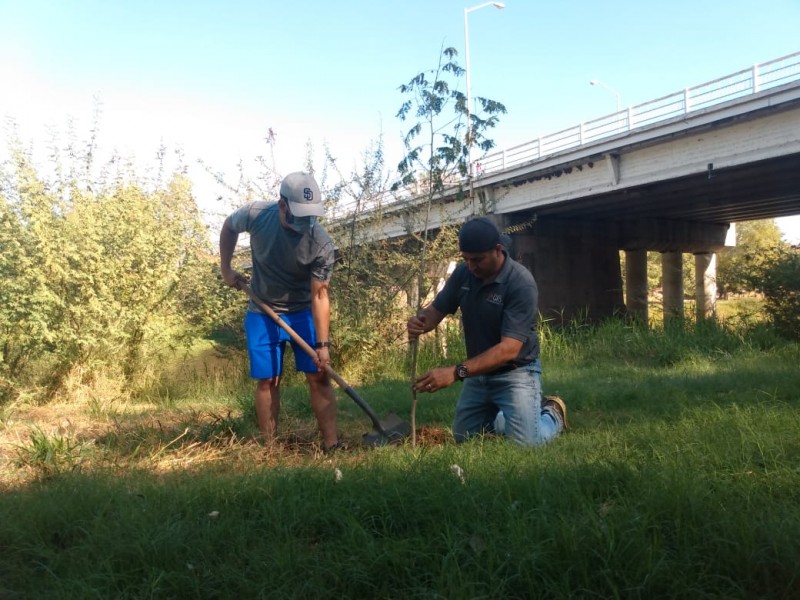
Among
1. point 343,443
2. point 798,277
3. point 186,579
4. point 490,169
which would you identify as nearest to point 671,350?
point 798,277

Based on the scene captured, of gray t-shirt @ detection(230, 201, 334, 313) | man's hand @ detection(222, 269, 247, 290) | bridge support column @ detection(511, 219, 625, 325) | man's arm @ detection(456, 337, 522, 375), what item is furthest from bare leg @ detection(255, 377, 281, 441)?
bridge support column @ detection(511, 219, 625, 325)

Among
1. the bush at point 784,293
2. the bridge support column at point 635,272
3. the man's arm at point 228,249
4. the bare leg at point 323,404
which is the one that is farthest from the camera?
the bridge support column at point 635,272

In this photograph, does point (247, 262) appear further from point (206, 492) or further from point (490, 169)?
point (490, 169)

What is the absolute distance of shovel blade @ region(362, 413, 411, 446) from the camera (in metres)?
4.41

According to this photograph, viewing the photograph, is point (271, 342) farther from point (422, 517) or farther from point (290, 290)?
point (422, 517)

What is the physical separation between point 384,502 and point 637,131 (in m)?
16.2

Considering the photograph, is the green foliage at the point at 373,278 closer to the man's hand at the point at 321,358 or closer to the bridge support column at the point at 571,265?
the man's hand at the point at 321,358

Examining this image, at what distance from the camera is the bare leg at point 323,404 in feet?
14.8

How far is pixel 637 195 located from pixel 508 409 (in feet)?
57.2

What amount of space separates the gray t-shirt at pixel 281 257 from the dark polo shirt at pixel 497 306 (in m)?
0.95

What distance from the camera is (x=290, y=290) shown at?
468 centimetres

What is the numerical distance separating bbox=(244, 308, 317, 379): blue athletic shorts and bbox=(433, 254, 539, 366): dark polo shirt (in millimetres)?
1034

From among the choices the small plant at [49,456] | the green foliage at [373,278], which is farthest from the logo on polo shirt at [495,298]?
the green foliage at [373,278]

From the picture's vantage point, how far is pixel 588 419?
5.01 meters
